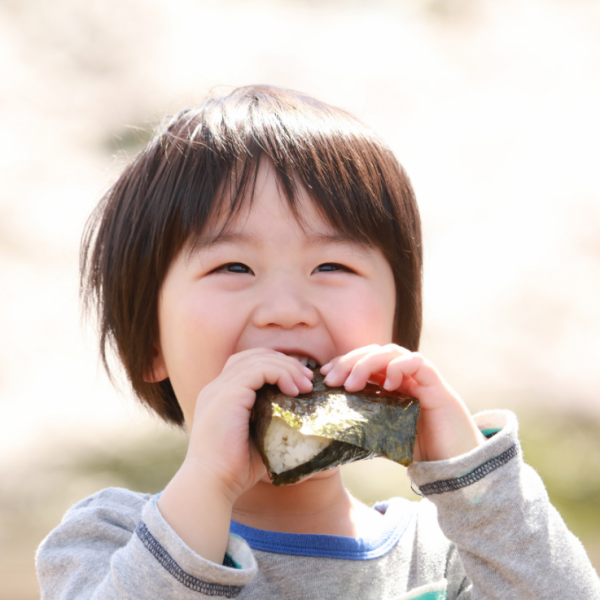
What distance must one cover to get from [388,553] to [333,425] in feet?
2.63

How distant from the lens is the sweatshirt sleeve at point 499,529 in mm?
1880

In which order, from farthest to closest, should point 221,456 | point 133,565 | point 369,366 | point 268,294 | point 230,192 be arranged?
point 230,192 < point 268,294 < point 369,366 < point 221,456 < point 133,565

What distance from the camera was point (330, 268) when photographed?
2.25 meters

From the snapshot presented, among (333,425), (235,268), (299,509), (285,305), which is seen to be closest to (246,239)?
(235,268)

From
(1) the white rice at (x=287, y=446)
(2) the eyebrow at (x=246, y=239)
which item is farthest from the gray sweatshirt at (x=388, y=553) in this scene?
(2) the eyebrow at (x=246, y=239)

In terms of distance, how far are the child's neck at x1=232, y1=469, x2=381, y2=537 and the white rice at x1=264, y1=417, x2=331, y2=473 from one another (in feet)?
1.93

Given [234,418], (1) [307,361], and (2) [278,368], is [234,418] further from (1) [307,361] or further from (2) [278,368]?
(1) [307,361]

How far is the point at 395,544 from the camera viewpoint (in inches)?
93.1

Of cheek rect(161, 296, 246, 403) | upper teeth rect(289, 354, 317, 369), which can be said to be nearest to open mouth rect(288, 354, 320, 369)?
upper teeth rect(289, 354, 317, 369)

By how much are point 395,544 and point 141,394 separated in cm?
124

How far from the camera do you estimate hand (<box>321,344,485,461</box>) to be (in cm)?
194

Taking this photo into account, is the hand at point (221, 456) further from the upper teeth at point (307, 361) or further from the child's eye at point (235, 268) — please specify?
the child's eye at point (235, 268)

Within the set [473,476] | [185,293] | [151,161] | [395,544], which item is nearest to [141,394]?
[185,293]

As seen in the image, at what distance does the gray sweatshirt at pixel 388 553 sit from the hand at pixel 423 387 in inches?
3.1
